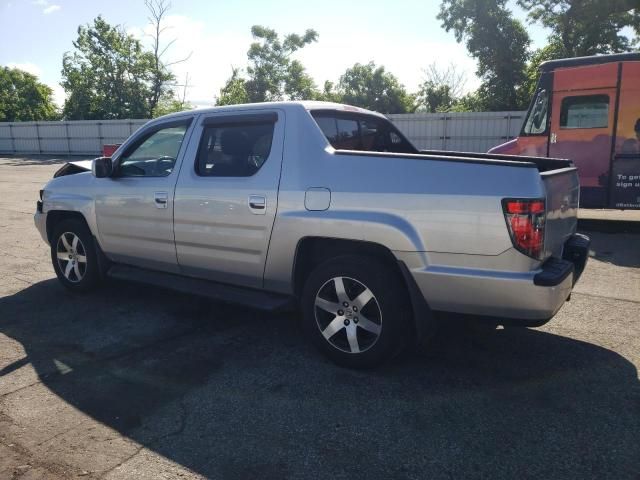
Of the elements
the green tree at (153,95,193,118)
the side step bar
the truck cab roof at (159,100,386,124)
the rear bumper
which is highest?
the green tree at (153,95,193,118)

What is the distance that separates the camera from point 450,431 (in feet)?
9.57

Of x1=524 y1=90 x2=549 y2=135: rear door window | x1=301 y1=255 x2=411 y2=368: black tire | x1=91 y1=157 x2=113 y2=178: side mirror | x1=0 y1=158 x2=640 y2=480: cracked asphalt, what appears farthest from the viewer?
x1=524 y1=90 x2=549 y2=135: rear door window

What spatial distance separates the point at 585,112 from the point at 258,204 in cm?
726

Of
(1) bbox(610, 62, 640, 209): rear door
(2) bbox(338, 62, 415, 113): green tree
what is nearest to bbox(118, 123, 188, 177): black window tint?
(1) bbox(610, 62, 640, 209): rear door

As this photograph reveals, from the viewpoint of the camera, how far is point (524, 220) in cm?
306

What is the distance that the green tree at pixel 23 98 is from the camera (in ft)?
206

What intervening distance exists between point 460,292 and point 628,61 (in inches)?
290

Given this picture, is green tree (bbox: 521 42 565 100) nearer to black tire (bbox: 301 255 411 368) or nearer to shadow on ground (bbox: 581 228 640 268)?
shadow on ground (bbox: 581 228 640 268)

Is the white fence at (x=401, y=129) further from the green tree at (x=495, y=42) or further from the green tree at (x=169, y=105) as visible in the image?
the green tree at (x=495, y=42)

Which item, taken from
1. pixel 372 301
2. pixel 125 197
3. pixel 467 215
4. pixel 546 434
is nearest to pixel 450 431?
pixel 546 434

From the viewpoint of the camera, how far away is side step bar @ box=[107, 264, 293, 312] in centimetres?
400

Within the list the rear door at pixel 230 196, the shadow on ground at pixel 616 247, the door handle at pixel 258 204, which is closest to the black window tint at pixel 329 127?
the rear door at pixel 230 196

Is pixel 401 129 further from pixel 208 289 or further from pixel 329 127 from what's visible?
pixel 208 289

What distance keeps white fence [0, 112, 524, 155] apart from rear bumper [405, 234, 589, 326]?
687 inches
